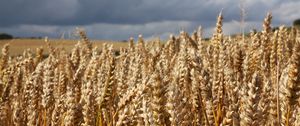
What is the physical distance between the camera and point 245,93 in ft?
4.89

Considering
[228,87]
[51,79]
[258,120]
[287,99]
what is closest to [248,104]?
[258,120]

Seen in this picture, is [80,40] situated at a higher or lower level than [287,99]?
higher

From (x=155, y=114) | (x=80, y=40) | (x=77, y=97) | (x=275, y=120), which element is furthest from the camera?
(x=80, y=40)

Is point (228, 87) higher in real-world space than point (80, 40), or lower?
lower

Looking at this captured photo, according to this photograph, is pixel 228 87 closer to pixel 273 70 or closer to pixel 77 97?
pixel 77 97

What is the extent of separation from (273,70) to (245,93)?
6.82 ft

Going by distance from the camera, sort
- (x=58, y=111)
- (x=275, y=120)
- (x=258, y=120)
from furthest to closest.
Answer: (x=58, y=111)
(x=275, y=120)
(x=258, y=120)

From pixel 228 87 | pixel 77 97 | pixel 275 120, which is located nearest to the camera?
pixel 275 120

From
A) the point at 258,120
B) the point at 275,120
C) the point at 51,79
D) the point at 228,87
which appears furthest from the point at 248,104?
the point at 51,79

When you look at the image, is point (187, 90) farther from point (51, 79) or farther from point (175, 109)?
point (175, 109)

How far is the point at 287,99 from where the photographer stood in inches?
65.5

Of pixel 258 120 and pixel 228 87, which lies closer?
pixel 258 120

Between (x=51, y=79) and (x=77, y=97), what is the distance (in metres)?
0.23

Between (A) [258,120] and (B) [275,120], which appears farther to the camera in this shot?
(B) [275,120]
